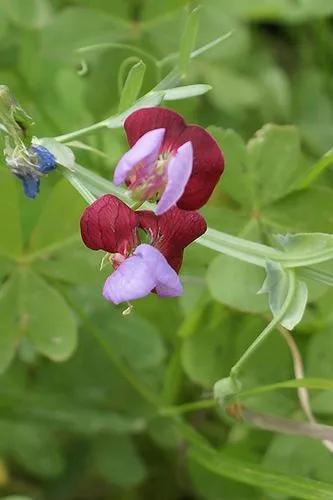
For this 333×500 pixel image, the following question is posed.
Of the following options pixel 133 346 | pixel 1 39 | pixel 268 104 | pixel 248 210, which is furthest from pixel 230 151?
pixel 268 104

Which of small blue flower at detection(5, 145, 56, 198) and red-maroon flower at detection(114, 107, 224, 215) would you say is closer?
red-maroon flower at detection(114, 107, 224, 215)

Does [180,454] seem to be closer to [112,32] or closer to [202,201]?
[112,32]

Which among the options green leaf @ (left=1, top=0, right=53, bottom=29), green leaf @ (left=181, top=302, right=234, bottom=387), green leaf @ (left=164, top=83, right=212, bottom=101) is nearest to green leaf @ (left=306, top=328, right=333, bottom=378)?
green leaf @ (left=181, top=302, right=234, bottom=387)

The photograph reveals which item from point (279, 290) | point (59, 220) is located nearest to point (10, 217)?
point (59, 220)

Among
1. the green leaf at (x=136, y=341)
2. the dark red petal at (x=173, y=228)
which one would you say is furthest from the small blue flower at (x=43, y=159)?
the green leaf at (x=136, y=341)

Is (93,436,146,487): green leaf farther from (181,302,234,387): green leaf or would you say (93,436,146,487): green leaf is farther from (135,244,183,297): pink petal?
(135,244,183,297): pink petal
